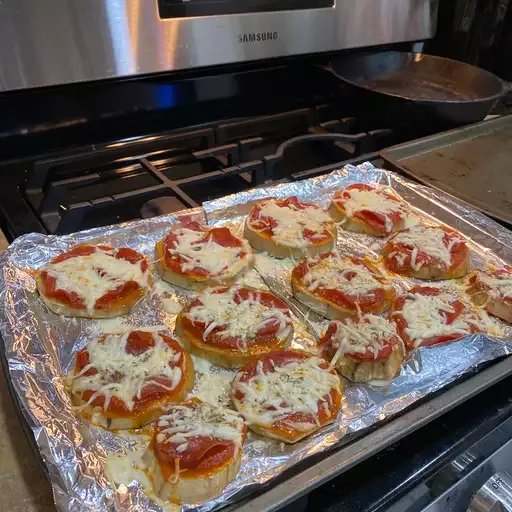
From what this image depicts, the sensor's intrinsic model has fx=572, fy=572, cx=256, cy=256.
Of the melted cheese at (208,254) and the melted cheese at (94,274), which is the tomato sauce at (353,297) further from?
the melted cheese at (94,274)

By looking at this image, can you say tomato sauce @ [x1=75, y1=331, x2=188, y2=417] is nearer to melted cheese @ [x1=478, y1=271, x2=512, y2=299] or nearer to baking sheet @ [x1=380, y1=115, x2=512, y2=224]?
melted cheese @ [x1=478, y1=271, x2=512, y2=299]

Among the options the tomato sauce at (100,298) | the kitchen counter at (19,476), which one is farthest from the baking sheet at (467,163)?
the kitchen counter at (19,476)

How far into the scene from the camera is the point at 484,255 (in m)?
1.40

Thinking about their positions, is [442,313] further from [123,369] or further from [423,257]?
[123,369]

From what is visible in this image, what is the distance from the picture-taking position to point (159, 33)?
4.99 feet

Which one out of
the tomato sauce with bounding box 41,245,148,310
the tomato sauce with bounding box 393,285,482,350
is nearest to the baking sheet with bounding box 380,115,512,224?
the tomato sauce with bounding box 393,285,482,350

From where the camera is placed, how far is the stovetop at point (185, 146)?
1.41 meters

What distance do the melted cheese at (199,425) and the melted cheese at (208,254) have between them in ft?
1.30

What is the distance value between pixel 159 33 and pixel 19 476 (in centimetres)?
115

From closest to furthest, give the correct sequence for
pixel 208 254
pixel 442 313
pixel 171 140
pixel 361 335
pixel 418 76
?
pixel 361 335, pixel 442 313, pixel 208 254, pixel 171 140, pixel 418 76

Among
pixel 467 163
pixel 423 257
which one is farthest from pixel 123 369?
pixel 467 163

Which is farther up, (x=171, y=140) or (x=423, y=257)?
(x=171, y=140)

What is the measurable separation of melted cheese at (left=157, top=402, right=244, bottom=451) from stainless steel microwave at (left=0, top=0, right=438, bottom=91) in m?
0.97

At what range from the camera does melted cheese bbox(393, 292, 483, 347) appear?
110 centimetres
